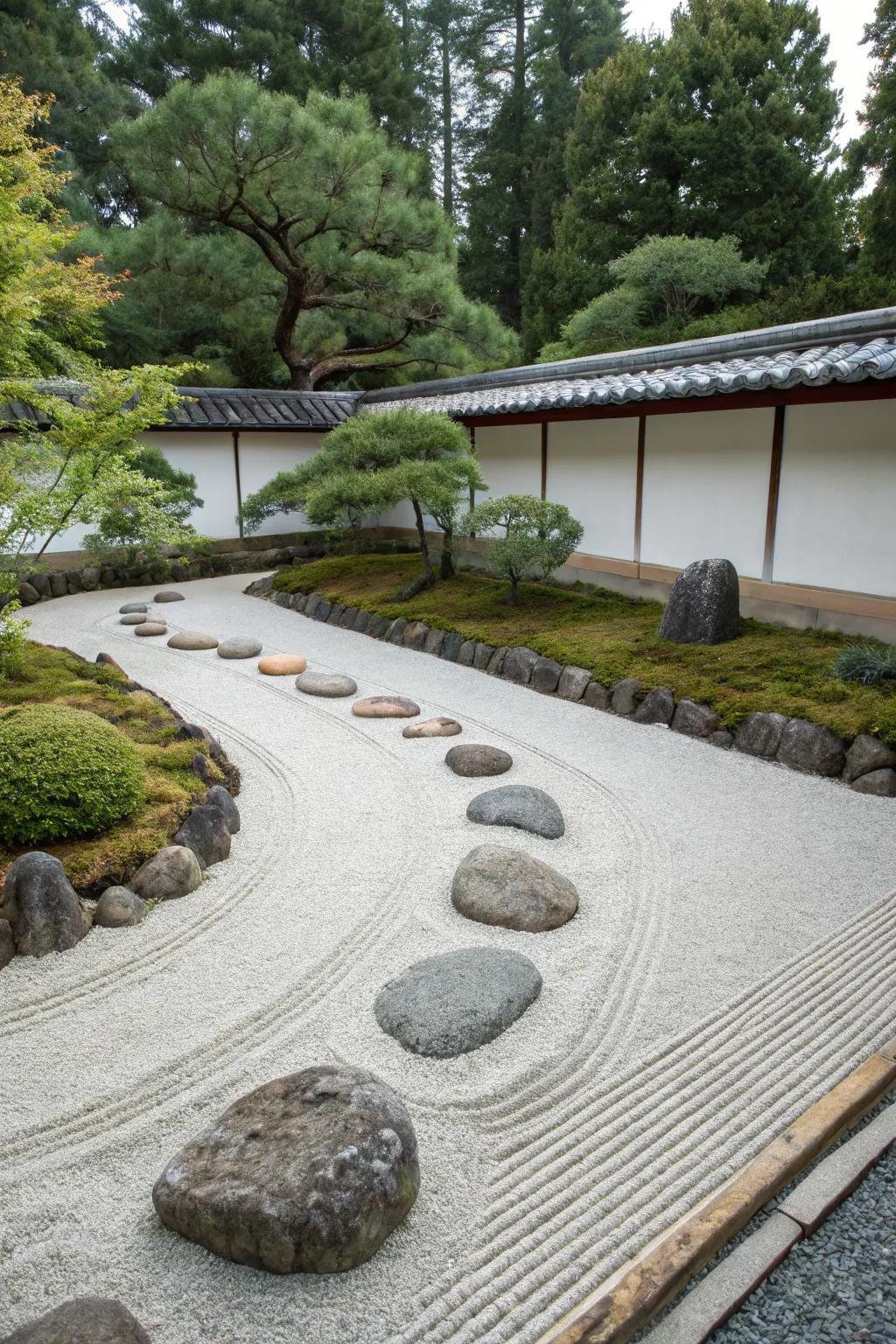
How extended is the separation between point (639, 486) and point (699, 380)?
6.57 feet

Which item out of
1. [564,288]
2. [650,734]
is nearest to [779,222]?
[564,288]

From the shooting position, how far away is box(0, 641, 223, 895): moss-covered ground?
14.9 feet

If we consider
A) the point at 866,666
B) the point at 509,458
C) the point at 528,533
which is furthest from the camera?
the point at 509,458

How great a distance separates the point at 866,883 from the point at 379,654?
621cm

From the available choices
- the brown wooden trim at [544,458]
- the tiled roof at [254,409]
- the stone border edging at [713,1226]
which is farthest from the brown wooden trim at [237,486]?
the stone border edging at [713,1226]

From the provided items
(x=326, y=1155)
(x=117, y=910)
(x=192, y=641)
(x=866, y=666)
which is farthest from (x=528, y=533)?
(x=326, y=1155)

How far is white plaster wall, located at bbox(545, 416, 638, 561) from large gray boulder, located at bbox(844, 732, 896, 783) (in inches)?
192

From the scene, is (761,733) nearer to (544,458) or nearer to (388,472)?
(388,472)

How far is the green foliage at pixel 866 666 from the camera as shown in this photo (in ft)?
22.3

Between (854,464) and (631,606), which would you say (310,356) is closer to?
(631,606)

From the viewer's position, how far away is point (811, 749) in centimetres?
631

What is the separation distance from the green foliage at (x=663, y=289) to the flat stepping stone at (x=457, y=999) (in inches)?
705

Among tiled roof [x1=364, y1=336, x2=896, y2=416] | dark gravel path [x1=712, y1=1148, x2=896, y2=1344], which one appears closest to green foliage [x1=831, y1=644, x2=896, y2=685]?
tiled roof [x1=364, y1=336, x2=896, y2=416]

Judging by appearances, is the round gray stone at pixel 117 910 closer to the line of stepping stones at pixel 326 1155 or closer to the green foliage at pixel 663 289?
the line of stepping stones at pixel 326 1155
